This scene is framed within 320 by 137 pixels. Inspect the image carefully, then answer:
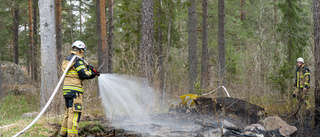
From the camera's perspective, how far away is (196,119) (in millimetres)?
7855

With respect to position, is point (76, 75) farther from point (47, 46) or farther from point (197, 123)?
point (47, 46)

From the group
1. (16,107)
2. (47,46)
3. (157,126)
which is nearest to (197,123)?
(157,126)

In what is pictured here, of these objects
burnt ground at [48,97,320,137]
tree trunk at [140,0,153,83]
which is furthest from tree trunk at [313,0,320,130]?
tree trunk at [140,0,153,83]

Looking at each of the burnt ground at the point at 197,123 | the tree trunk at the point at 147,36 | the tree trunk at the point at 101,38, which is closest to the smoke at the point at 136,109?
the burnt ground at the point at 197,123

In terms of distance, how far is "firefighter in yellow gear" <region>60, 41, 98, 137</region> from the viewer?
534 centimetres

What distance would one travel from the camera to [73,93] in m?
5.41

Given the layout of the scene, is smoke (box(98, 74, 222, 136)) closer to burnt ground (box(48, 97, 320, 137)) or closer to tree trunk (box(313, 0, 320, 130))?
burnt ground (box(48, 97, 320, 137))

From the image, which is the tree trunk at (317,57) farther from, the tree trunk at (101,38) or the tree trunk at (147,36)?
the tree trunk at (101,38)

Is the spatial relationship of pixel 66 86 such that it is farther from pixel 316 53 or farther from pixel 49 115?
pixel 316 53

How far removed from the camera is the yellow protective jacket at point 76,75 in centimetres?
543

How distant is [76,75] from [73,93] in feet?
1.30

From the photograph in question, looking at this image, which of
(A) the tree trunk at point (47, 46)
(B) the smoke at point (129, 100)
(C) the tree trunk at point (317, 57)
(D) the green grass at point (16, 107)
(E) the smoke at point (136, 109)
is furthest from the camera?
(D) the green grass at point (16, 107)

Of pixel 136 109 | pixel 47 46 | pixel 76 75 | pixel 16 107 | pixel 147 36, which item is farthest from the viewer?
pixel 16 107

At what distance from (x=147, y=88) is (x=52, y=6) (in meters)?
4.30
